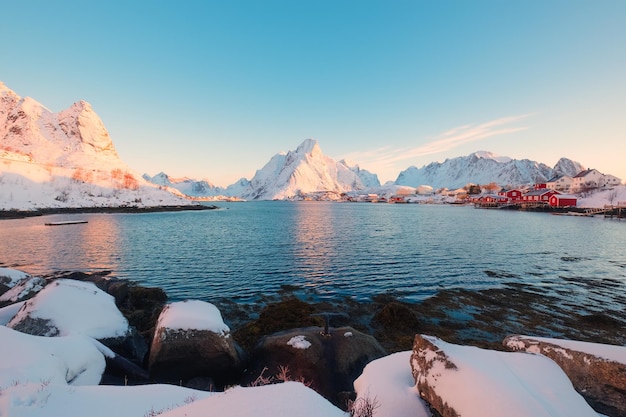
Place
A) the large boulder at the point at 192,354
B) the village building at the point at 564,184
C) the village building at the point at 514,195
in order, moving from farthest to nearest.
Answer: the village building at the point at 564,184 → the village building at the point at 514,195 → the large boulder at the point at 192,354

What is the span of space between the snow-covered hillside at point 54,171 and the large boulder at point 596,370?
409ft

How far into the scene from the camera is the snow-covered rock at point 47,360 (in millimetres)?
6219

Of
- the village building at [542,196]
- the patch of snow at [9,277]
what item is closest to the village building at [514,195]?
the village building at [542,196]

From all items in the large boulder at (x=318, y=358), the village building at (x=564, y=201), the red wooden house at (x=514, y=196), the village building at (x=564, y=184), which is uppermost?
the village building at (x=564, y=184)

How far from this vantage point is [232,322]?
1664 centimetres

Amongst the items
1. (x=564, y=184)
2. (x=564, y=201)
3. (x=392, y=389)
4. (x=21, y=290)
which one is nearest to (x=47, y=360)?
(x=392, y=389)

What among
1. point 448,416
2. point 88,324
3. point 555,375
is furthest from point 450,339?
point 88,324

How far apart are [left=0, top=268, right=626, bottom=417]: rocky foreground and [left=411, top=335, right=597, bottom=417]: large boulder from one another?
2 centimetres

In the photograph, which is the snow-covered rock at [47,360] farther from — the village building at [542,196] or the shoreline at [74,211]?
the village building at [542,196]

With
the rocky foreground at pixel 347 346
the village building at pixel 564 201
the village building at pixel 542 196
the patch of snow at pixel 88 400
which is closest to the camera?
the patch of snow at pixel 88 400

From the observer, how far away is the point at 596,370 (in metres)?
6.34

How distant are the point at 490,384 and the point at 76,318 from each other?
13183 mm

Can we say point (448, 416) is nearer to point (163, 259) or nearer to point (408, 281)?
point (408, 281)

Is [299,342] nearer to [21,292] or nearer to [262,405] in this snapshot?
[262,405]
